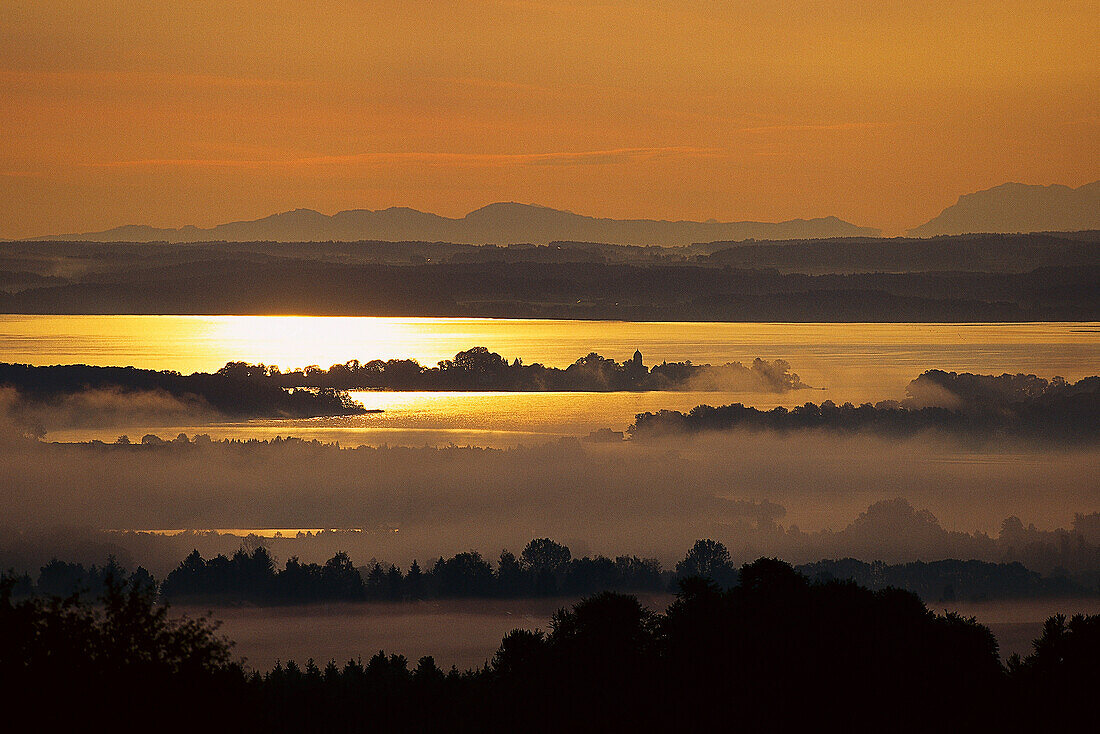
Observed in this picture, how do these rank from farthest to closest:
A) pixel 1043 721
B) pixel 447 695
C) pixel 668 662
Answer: pixel 447 695 → pixel 668 662 → pixel 1043 721

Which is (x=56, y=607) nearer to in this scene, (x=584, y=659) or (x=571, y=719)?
(x=571, y=719)

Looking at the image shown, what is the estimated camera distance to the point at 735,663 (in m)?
61.4

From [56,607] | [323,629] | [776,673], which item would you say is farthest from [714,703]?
[323,629]

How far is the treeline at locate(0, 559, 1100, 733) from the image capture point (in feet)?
147

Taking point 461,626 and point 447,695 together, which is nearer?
point 447,695

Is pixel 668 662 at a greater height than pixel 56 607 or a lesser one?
lesser

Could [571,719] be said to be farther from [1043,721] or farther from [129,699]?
[129,699]

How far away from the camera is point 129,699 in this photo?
135 ft

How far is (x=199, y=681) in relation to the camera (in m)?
42.5

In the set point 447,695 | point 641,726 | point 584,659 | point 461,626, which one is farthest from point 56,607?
point 461,626

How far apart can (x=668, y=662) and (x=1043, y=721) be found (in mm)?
17181

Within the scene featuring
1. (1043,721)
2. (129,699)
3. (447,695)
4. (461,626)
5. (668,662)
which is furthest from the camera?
(461,626)

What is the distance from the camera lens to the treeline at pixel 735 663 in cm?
4484

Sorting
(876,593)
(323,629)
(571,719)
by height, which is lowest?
(323,629)
